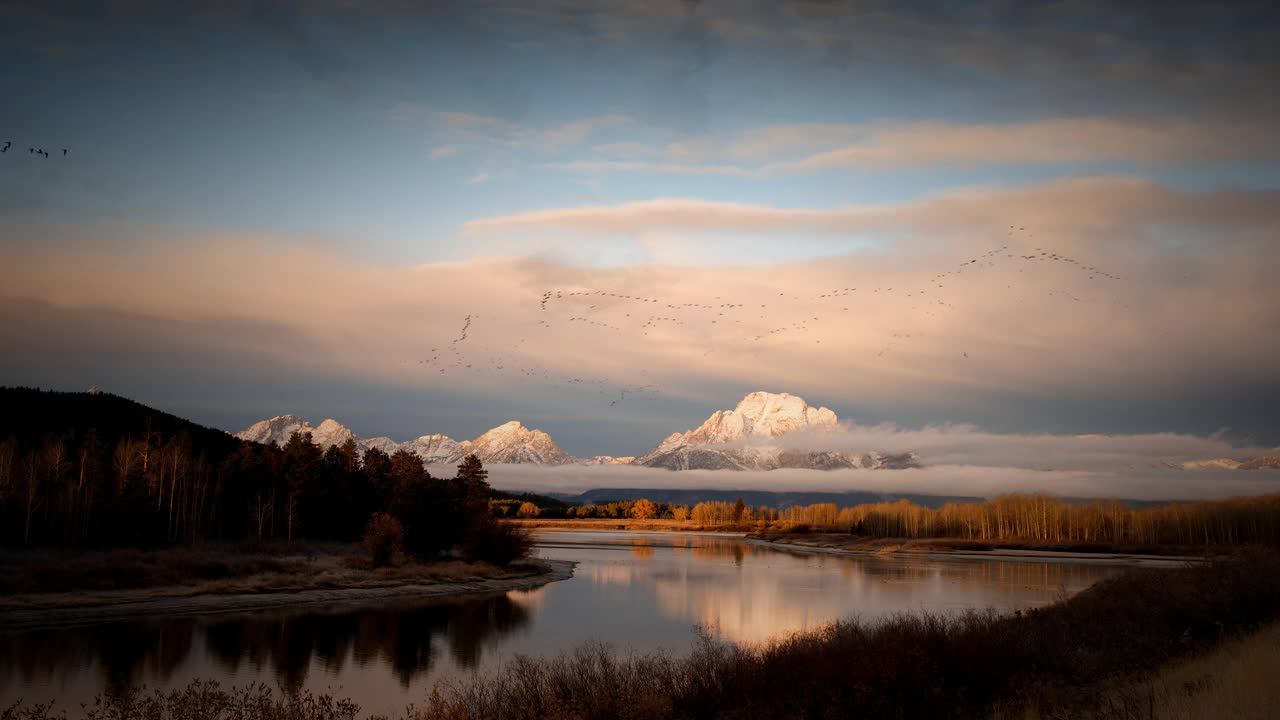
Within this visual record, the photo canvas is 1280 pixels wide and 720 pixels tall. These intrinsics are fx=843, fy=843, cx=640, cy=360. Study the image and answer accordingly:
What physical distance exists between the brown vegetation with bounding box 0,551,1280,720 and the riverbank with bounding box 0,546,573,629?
24.9m

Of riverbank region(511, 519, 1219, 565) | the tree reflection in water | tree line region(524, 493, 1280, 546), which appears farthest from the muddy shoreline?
tree line region(524, 493, 1280, 546)

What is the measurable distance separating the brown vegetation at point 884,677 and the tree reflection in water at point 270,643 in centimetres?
610

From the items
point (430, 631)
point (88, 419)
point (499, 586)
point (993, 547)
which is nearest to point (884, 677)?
point (430, 631)

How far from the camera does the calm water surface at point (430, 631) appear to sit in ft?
103

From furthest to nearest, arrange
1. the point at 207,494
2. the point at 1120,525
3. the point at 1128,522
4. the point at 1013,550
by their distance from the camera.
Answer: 1. the point at 1128,522
2. the point at 1120,525
3. the point at 1013,550
4. the point at 207,494

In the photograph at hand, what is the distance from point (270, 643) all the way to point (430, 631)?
885 cm

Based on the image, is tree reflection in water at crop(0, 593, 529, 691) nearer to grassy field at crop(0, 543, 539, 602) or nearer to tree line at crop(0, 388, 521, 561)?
grassy field at crop(0, 543, 539, 602)

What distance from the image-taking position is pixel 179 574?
5872cm

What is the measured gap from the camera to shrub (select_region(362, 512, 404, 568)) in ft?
249

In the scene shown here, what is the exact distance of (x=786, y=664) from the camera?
23609mm

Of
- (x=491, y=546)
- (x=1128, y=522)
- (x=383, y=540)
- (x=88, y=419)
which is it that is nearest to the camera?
(x=383, y=540)

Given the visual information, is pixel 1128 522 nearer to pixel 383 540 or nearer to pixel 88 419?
pixel 383 540

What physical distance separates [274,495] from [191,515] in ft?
32.2

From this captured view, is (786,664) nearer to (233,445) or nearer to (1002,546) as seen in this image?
(233,445)
